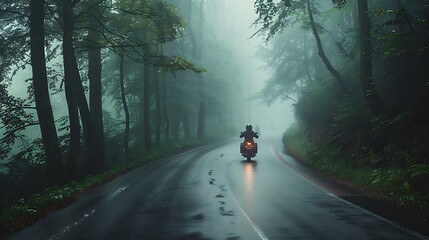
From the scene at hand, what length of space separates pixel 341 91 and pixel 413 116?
9954 millimetres

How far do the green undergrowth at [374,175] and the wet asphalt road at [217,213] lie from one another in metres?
0.97

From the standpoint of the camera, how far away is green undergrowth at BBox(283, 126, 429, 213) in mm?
10438

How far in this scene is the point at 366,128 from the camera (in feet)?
57.2

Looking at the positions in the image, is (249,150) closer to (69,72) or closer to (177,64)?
(177,64)

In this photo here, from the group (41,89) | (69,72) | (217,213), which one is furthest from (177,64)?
(217,213)

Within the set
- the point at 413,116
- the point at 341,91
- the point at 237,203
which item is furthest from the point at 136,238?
the point at 341,91

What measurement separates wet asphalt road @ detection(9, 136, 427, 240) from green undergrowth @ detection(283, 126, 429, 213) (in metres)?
0.97

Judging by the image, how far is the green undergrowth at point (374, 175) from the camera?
10.4 m

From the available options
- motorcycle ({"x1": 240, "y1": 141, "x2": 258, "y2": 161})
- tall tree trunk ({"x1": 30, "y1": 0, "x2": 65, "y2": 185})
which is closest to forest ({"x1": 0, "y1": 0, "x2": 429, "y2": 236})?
tall tree trunk ({"x1": 30, "y1": 0, "x2": 65, "y2": 185})

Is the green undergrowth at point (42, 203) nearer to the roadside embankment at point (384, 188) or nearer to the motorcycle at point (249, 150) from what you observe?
the motorcycle at point (249, 150)

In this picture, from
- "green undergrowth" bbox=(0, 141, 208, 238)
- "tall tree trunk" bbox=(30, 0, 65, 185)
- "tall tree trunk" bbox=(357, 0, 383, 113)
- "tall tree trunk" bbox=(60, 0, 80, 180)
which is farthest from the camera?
"tall tree trunk" bbox=(357, 0, 383, 113)

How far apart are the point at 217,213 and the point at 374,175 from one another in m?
6.64

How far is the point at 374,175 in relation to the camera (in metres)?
13.5

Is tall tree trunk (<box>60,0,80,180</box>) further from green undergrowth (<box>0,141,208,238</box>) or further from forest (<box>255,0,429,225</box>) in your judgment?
forest (<box>255,0,429,225</box>)
